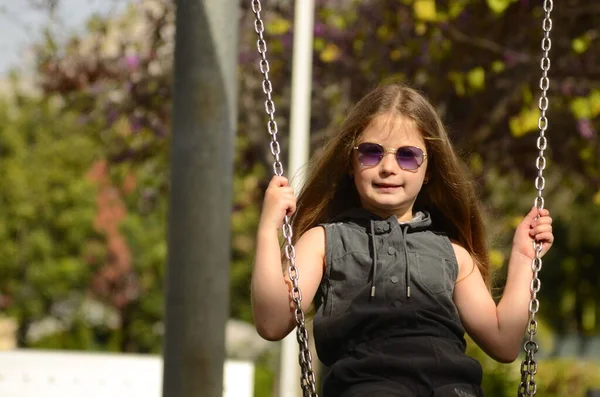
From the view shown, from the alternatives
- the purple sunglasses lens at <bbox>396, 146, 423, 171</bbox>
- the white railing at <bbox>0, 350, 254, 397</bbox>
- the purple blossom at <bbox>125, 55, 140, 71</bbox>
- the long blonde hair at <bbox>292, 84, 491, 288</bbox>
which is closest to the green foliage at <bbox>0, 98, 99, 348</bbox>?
the purple blossom at <bbox>125, 55, 140, 71</bbox>

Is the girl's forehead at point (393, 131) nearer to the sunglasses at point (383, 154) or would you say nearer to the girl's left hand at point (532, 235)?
the sunglasses at point (383, 154)

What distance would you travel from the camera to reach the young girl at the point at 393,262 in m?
3.12

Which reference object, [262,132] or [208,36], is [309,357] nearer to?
[208,36]

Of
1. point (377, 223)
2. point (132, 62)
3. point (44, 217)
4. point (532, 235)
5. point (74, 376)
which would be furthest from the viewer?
point (44, 217)

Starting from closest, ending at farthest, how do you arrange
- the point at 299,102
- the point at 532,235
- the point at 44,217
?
1. the point at 532,235
2. the point at 299,102
3. the point at 44,217

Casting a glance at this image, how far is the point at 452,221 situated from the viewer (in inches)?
141

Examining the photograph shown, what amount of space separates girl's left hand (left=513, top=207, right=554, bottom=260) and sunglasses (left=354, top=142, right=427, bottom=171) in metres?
0.39

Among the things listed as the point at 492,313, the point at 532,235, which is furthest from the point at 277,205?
the point at 532,235

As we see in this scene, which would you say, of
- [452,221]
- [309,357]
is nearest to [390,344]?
[309,357]

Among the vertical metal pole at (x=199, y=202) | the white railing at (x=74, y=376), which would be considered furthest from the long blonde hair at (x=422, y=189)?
the white railing at (x=74, y=376)

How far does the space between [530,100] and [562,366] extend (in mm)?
6191

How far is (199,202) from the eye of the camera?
16.7ft

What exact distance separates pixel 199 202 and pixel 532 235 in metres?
1.90

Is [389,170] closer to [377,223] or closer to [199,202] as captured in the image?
[377,223]
